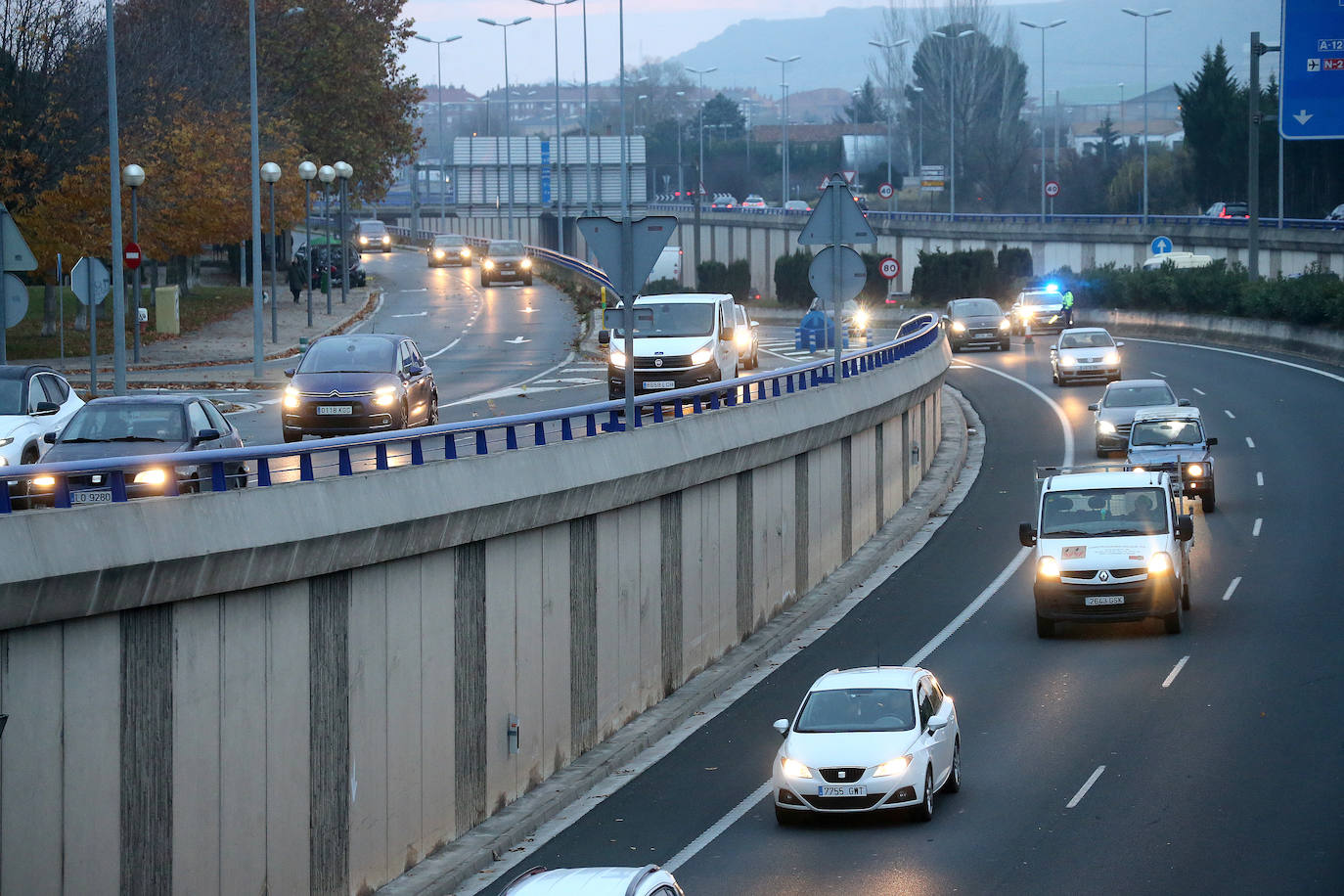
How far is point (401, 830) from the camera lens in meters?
14.6

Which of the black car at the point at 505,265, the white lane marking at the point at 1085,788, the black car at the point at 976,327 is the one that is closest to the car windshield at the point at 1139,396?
the white lane marking at the point at 1085,788

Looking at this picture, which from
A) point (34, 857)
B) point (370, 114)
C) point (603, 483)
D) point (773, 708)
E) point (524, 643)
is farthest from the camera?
point (370, 114)

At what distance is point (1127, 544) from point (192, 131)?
117ft

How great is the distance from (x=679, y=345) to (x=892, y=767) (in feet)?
47.1

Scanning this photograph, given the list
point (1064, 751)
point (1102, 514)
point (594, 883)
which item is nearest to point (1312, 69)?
point (1102, 514)

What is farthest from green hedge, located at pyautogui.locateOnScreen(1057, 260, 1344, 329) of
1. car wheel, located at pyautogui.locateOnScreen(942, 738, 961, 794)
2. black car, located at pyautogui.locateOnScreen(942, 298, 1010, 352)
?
car wheel, located at pyautogui.locateOnScreen(942, 738, 961, 794)

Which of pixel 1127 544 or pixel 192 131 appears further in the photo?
pixel 192 131

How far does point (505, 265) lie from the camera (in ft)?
240

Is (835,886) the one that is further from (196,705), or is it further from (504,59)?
(504,59)

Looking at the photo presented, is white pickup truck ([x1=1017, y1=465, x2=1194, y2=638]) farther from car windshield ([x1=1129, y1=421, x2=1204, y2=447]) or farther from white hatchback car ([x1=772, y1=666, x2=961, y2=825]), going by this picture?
car windshield ([x1=1129, y1=421, x2=1204, y2=447])

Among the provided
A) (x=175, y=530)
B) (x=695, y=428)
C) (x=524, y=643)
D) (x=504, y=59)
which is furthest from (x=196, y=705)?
(x=504, y=59)

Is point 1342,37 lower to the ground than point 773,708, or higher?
higher

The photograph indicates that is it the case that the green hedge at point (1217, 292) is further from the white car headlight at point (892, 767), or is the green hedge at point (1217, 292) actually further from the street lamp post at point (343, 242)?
the white car headlight at point (892, 767)

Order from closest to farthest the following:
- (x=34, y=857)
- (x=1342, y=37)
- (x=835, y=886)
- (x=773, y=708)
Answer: (x=34, y=857), (x=835, y=886), (x=773, y=708), (x=1342, y=37)
